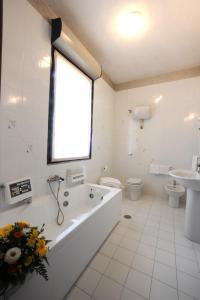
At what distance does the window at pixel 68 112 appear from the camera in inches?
77.6

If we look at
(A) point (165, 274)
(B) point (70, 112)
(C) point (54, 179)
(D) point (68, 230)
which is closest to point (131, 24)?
(B) point (70, 112)

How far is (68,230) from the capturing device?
1207 millimetres

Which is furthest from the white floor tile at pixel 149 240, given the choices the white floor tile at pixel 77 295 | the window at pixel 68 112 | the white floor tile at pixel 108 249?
the window at pixel 68 112

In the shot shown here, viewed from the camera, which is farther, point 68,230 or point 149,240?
point 149,240

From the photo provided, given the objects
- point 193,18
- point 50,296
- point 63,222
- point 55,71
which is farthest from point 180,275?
point 193,18

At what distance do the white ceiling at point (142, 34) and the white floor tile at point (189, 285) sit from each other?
2.87 meters

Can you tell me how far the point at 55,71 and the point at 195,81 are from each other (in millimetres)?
2743

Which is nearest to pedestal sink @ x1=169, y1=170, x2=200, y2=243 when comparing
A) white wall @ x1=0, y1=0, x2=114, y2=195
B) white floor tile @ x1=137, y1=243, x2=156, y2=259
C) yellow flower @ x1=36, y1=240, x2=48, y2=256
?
white floor tile @ x1=137, y1=243, x2=156, y2=259

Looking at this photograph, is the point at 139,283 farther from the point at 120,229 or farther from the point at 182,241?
the point at 182,241

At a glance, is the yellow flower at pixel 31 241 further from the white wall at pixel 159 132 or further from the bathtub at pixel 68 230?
the white wall at pixel 159 132

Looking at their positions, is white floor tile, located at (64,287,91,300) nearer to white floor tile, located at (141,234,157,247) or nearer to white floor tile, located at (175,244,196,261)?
white floor tile, located at (141,234,157,247)

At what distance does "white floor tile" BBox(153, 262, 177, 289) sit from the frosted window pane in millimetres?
1706

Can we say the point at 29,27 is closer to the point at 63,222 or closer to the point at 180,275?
the point at 63,222

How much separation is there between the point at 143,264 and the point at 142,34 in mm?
2913
